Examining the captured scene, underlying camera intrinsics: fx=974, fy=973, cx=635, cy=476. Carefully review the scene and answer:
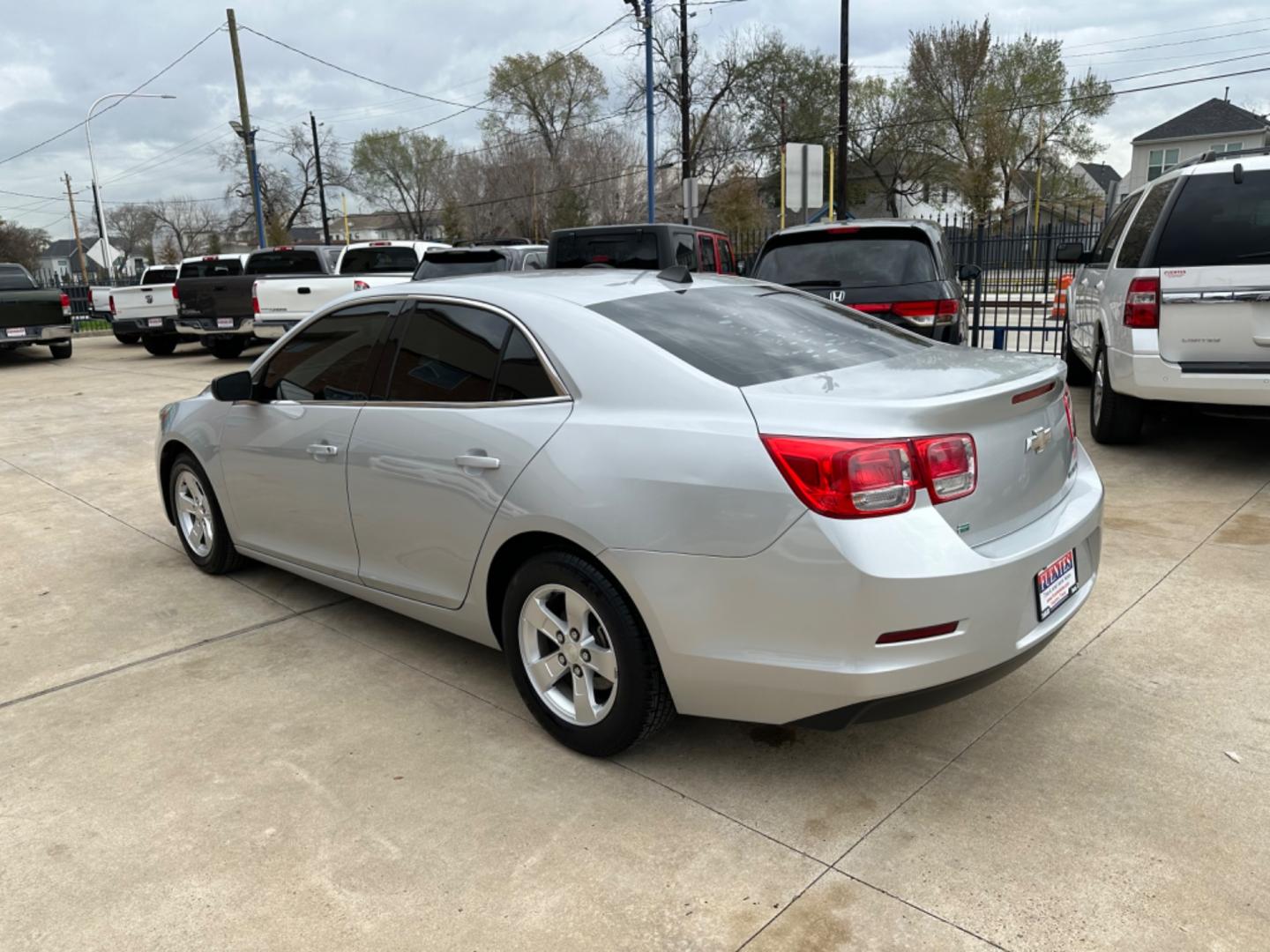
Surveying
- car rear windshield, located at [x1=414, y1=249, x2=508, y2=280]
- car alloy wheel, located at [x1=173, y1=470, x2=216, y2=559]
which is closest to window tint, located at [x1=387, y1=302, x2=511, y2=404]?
car alloy wheel, located at [x1=173, y1=470, x2=216, y2=559]

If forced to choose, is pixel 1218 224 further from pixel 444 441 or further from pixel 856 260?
pixel 444 441

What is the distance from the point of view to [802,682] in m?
2.65

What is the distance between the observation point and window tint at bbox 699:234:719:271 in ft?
38.3

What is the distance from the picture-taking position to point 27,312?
17.5 m

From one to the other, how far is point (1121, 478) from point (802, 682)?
4.70 m

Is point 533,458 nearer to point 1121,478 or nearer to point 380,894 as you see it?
point 380,894

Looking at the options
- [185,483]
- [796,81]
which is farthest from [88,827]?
[796,81]

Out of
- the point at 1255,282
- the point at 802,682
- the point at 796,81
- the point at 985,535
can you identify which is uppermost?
the point at 796,81

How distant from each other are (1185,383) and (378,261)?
1154 cm

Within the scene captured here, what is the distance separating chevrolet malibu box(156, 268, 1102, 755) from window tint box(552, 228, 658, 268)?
706 cm

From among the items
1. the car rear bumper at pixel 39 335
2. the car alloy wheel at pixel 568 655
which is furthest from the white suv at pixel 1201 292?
the car rear bumper at pixel 39 335

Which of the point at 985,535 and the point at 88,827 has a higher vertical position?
the point at 985,535

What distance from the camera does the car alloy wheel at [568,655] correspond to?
3.04m

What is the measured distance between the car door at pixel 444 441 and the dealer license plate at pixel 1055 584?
1.53 meters
